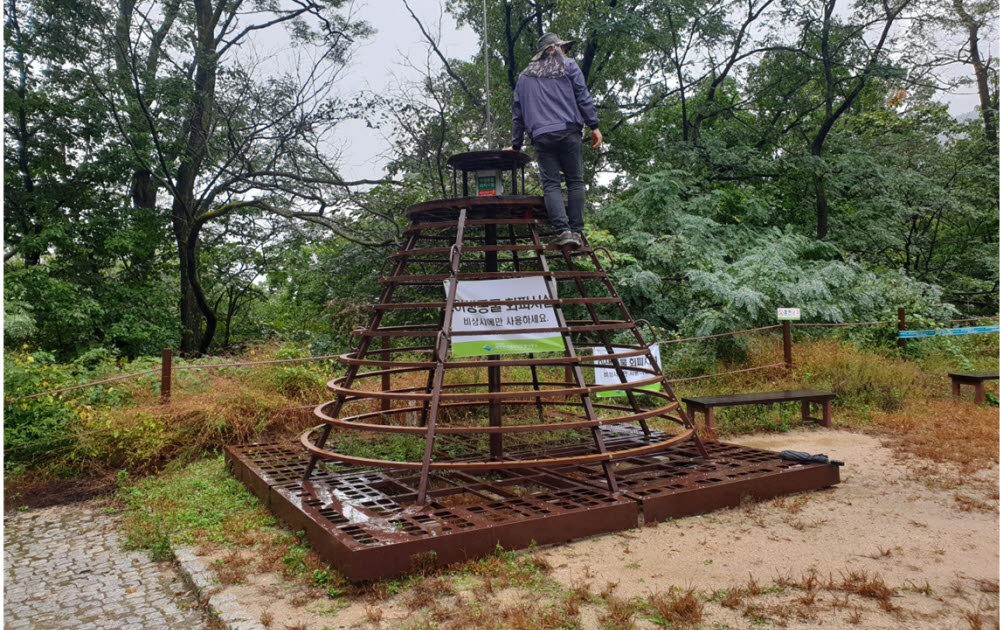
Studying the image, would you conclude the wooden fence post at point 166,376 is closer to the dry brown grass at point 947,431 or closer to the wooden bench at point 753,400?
the wooden bench at point 753,400

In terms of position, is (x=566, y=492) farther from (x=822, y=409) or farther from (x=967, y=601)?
(x=822, y=409)

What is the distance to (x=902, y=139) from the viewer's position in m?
16.3

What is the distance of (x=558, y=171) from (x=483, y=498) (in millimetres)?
2436

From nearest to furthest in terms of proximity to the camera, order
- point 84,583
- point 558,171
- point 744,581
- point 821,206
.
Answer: point 744,581 → point 84,583 → point 558,171 → point 821,206

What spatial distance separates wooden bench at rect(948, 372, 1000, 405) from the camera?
875 centimetres

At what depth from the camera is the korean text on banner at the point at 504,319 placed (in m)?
4.59

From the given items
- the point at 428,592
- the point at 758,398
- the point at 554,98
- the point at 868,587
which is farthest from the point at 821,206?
the point at 428,592

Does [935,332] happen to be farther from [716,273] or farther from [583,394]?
[583,394]

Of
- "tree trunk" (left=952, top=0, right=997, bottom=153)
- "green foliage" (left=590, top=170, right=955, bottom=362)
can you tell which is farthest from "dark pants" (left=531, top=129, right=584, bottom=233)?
"tree trunk" (left=952, top=0, right=997, bottom=153)

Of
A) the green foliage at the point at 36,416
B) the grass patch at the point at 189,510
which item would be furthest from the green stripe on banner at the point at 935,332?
the green foliage at the point at 36,416

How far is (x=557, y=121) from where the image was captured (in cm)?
489

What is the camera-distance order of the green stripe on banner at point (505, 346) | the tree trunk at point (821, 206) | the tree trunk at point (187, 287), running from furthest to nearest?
the tree trunk at point (821, 206), the tree trunk at point (187, 287), the green stripe on banner at point (505, 346)

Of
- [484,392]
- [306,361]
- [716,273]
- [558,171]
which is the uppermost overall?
[558,171]

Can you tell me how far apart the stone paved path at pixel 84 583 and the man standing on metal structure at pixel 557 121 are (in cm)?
326
